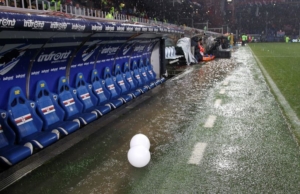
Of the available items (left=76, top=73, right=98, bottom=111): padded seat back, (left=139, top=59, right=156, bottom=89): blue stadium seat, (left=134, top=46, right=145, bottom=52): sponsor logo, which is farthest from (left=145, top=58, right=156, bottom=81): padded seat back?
(left=76, top=73, right=98, bottom=111): padded seat back

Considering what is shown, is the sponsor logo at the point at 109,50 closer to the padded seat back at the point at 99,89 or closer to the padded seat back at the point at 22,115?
the padded seat back at the point at 99,89

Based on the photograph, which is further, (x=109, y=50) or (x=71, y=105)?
(x=109, y=50)

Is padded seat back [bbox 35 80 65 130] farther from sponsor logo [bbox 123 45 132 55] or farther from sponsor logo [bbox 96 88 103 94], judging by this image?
sponsor logo [bbox 123 45 132 55]

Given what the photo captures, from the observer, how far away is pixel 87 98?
759 centimetres

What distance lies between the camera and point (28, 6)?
6848mm

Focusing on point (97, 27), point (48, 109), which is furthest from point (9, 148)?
point (97, 27)

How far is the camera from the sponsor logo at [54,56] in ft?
19.8

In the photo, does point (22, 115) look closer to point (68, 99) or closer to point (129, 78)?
point (68, 99)

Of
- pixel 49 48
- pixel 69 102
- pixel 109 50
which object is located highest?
pixel 49 48

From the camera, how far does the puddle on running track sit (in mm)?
4133

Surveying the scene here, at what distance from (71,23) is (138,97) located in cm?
529

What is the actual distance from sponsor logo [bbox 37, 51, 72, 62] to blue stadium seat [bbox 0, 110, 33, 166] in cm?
152

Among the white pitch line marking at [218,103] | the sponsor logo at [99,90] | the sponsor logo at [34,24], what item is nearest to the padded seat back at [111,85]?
the sponsor logo at [99,90]

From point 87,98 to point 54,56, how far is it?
1.52m
